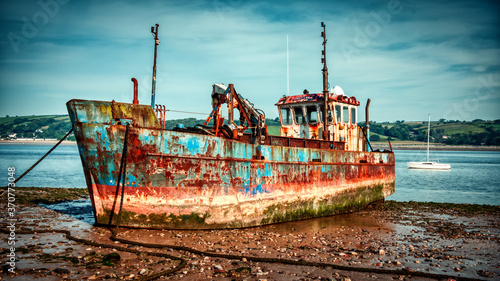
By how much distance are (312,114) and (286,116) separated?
49.8 inches

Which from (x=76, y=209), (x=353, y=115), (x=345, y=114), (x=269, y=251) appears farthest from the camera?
(x=353, y=115)

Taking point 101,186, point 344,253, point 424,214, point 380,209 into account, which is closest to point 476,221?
point 424,214

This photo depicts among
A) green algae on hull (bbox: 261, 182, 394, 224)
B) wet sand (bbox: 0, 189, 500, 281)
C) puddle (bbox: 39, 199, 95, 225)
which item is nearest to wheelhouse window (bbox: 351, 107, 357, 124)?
green algae on hull (bbox: 261, 182, 394, 224)

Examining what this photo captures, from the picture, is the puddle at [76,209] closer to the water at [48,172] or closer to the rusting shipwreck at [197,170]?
the rusting shipwreck at [197,170]

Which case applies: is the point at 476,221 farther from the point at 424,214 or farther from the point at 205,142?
the point at 205,142

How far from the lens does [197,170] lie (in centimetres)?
985

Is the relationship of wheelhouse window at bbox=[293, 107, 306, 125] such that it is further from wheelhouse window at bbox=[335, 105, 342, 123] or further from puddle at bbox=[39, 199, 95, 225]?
puddle at bbox=[39, 199, 95, 225]

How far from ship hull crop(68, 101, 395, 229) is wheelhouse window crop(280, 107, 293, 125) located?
15.1 ft

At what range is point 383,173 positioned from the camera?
1747cm

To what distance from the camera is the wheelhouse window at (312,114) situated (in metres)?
16.1

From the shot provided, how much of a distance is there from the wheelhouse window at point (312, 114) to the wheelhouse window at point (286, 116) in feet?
2.82

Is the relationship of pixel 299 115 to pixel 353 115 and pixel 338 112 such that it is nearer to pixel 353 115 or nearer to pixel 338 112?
pixel 338 112

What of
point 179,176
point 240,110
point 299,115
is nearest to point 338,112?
point 299,115

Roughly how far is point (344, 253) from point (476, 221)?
834 centimetres
